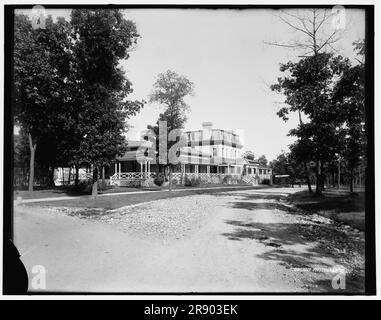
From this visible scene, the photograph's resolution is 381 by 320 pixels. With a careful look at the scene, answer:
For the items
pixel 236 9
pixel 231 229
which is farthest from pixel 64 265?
pixel 236 9

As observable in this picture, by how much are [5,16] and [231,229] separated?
722 centimetres

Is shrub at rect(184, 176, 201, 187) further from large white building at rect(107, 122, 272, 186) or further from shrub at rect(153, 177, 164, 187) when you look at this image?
shrub at rect(153, 177, 164, 187)

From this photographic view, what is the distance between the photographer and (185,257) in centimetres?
573

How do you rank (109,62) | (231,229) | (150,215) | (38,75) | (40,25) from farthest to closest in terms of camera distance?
(109,62)
(150,215)
(38,75)
(231,229)
(40,25)

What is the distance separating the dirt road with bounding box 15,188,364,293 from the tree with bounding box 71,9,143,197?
523cm

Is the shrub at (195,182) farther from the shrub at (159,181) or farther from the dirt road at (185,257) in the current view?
the dirt road at (185,257)

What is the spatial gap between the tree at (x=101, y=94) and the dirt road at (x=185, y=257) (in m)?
5.23

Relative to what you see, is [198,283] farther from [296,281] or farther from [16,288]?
[16,288]

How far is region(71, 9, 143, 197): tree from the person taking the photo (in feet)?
34.3

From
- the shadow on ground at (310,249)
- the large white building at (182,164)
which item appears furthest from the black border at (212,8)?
the large white building at (182,164)

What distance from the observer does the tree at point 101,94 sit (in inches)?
412

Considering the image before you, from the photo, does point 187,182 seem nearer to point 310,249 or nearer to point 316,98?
point 316,98

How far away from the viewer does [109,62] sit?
11.6 meters
